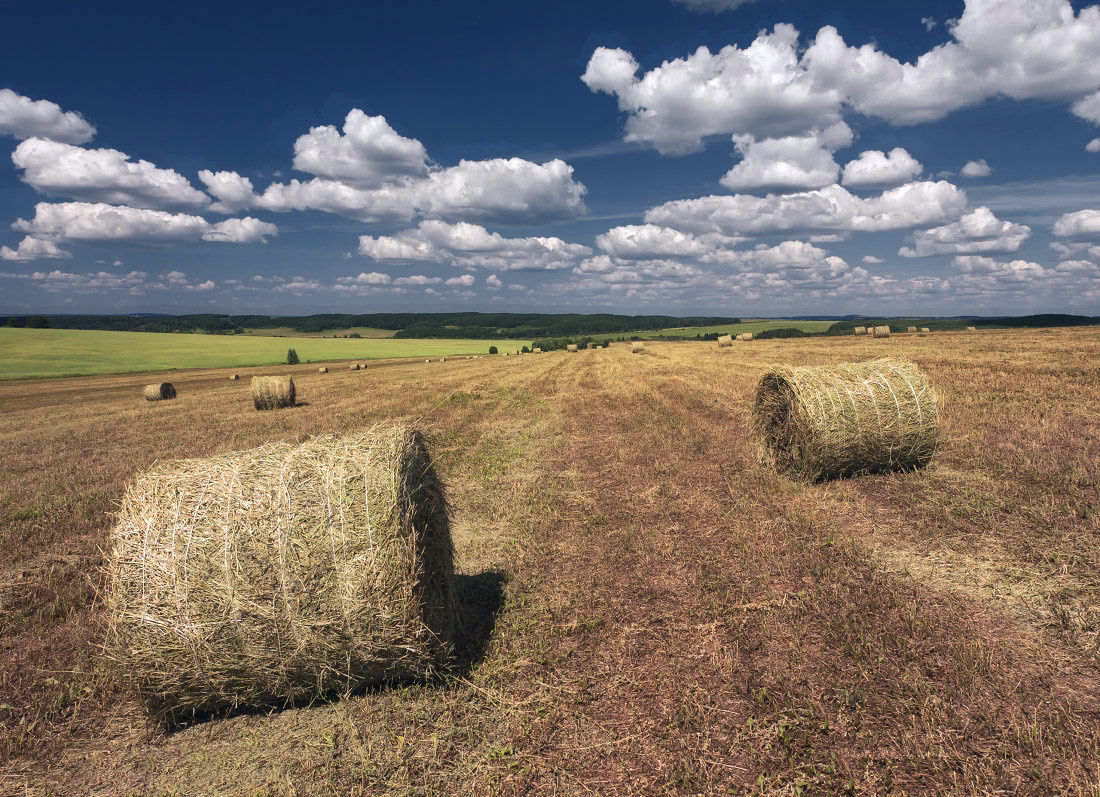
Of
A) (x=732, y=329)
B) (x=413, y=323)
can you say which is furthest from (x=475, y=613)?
(x=413, y=323)

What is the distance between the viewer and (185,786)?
159 inches

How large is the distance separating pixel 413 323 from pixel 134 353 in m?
99.7

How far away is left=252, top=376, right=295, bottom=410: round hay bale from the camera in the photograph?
25016 mm

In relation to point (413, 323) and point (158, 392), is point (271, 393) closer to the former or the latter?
point (158, 392)

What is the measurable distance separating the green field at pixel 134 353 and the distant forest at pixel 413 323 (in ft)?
153

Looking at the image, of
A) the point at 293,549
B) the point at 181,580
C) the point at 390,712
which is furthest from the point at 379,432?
the point at 390,712

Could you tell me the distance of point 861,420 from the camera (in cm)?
1012

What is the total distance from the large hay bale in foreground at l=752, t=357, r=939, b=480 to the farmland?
501 millimetres

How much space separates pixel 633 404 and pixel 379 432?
51.0 ft

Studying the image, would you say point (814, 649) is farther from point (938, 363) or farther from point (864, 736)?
point (938, 363)

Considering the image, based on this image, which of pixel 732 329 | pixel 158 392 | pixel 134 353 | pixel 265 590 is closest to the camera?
pixel 265 590

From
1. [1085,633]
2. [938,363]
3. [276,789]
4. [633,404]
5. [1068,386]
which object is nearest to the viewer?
[276,789]

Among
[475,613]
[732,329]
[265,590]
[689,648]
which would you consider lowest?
[475,613]

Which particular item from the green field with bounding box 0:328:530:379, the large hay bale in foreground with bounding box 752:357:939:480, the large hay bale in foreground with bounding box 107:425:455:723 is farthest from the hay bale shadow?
the green field with bounding box 0:328:530:379
